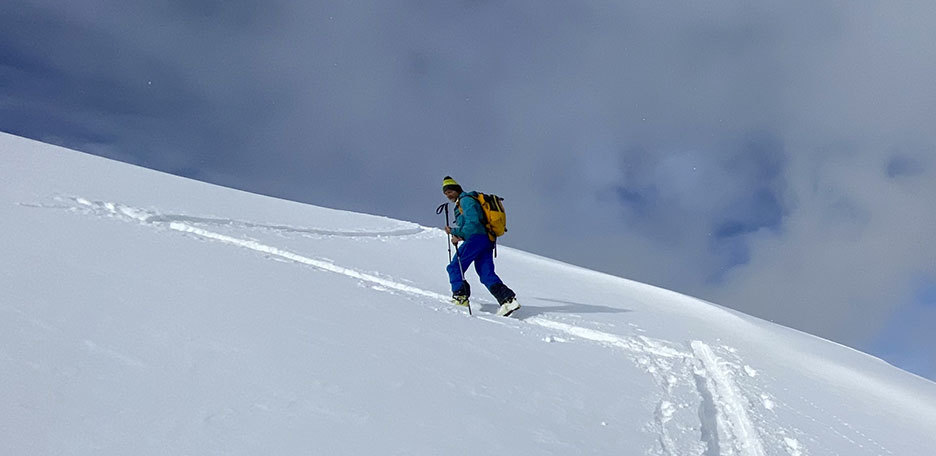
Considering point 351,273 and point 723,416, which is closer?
point 723,416

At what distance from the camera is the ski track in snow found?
3.61 m

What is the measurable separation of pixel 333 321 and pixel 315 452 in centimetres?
211

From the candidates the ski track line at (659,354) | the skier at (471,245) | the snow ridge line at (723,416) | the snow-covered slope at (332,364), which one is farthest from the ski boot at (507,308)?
the snow ridge line at (723,416)

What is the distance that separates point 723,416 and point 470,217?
3786 millimetres

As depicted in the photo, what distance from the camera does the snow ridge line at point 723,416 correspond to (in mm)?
3627

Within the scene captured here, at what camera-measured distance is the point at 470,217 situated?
7141 millimetres

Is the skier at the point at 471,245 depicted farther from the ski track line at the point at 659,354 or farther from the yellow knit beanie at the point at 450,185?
the ski track line at the point at 659,354

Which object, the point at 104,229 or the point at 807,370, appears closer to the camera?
the point at 104,229

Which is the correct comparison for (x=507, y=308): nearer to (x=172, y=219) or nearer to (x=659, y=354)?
(x=659, y=354)

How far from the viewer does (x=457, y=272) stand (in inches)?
273

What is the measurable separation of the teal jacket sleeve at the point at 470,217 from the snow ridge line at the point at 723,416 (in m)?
2.93

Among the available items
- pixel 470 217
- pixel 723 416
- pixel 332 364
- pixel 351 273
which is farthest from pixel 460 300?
Answer: pixel 332 364

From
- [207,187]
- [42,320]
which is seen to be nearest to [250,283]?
[42,320]

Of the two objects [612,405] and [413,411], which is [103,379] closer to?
[413,411]
